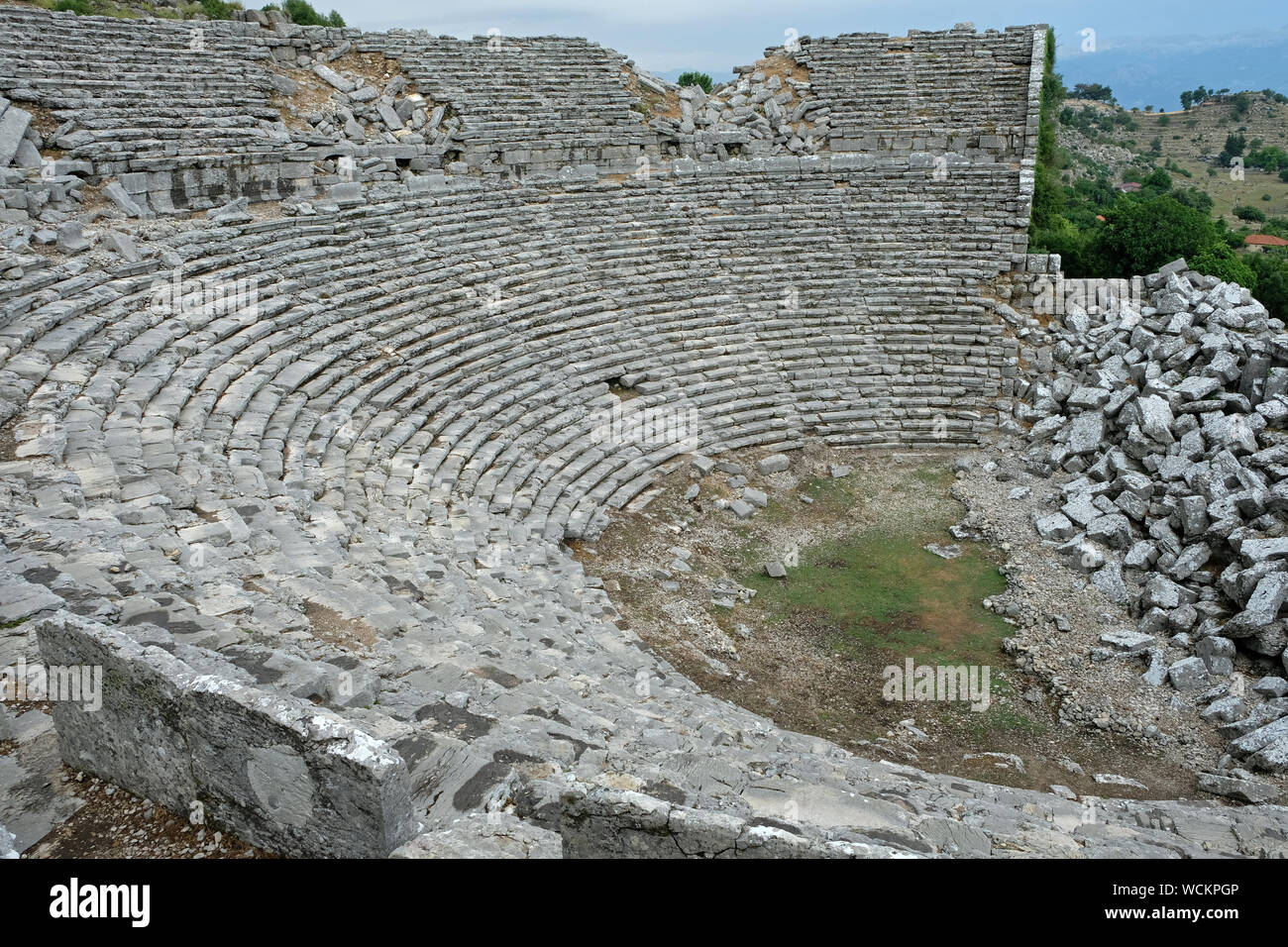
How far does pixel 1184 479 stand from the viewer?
42.8 ft

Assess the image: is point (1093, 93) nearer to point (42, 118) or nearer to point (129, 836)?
point (42, 118)

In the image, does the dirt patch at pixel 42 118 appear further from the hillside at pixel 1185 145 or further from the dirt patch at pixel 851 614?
the hillside at pixel 1185 145

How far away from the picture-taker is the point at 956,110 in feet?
73.7

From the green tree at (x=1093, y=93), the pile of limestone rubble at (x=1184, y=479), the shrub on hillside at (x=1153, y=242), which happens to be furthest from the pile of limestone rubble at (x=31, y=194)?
the green tree at (x=1093, y=93)

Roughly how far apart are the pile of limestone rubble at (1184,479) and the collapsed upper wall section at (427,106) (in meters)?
6.36

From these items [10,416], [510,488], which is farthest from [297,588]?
[510,488]

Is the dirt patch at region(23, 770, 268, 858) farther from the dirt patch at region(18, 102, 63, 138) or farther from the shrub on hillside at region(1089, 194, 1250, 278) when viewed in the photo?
the shrub on hillside at region(1089, 194, 1250, 278)

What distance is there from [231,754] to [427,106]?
1984 centimetres

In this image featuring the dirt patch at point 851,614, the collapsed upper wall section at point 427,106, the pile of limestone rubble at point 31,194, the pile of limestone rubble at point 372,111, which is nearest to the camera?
the dirt patch at point 851,614

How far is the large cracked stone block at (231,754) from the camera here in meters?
3.68

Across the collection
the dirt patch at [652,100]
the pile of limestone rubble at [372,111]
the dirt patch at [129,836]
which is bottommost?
the dirt patch at [129,836]

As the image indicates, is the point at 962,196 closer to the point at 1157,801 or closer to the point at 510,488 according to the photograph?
the point at 510,488

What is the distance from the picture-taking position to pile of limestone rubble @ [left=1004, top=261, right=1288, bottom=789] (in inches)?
388

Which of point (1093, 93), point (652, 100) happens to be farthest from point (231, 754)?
point (1093, 93)
